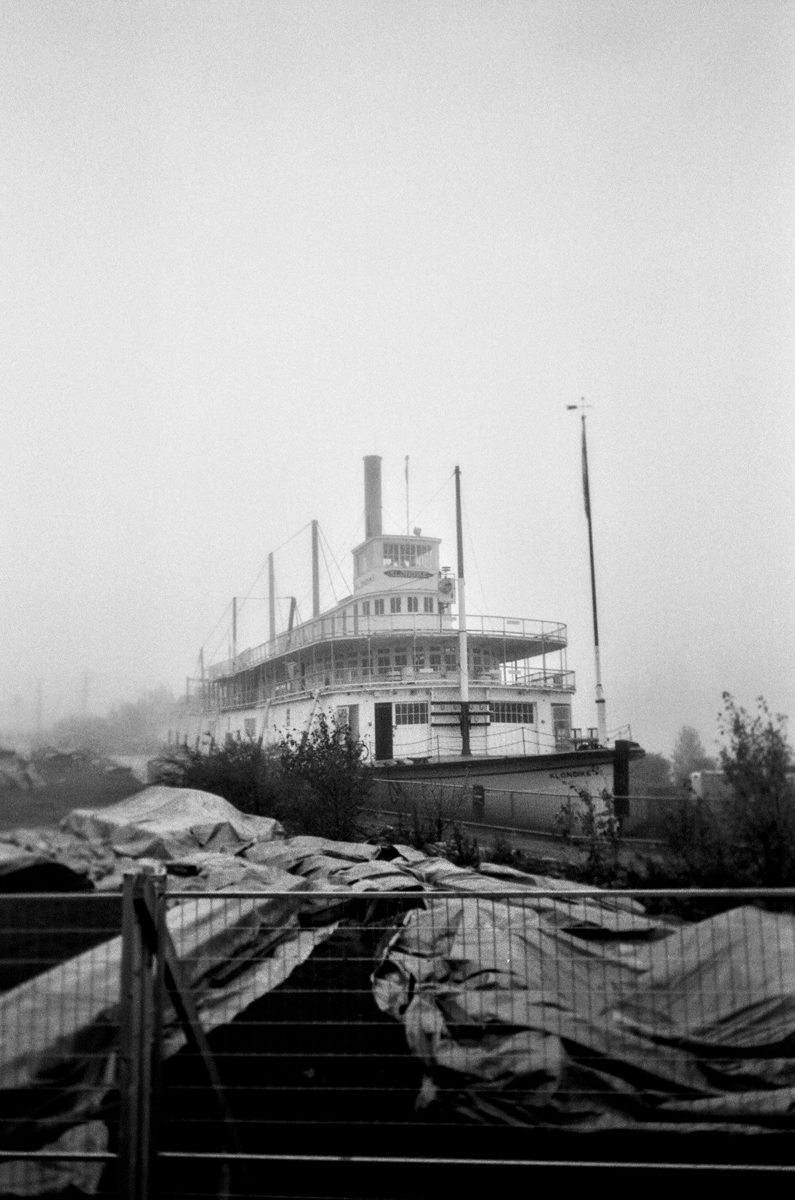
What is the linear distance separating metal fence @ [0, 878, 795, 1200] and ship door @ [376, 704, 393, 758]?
47.8ft

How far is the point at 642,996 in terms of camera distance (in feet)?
13.0

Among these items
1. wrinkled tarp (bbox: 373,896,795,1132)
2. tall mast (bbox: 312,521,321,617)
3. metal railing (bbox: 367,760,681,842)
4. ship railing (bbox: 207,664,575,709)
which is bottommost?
wrinkled tarp (bbox: 373,896,795,1132)

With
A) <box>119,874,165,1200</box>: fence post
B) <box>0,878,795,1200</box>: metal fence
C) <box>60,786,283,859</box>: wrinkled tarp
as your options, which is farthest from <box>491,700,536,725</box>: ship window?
<box>119,874,165,1200</box>: fence post

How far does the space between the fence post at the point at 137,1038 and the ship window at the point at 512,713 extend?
1899 cm

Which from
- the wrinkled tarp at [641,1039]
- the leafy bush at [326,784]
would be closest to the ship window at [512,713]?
the leafy bush at [326,784]

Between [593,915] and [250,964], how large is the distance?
205 centimetres

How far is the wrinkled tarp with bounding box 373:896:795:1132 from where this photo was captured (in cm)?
383

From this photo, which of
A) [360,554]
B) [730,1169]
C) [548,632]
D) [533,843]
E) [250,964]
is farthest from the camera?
[360,554]

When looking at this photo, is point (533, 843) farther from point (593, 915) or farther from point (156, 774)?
point (593, 915)

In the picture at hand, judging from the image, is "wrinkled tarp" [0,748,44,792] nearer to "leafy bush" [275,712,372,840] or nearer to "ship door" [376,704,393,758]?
"leafy bush" [275,712,372,840]

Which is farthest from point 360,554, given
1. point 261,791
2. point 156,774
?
point 156,774

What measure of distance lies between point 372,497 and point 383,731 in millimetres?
19435

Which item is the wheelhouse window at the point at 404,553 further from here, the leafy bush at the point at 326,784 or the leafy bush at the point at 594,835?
the leafy bush at the point at 594,835

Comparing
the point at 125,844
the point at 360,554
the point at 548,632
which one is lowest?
the point at 125,844
